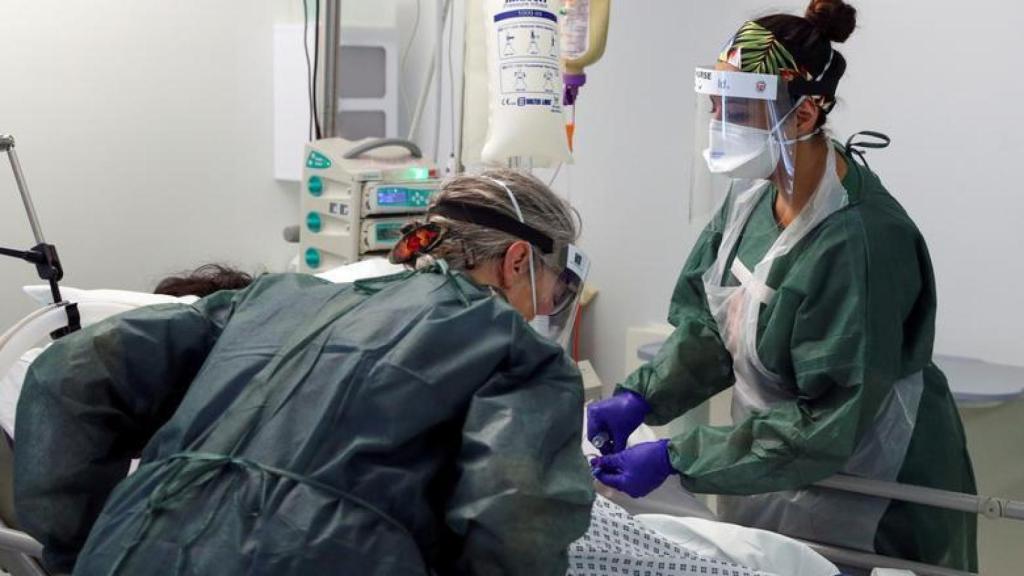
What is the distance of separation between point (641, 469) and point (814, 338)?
364 millimetres

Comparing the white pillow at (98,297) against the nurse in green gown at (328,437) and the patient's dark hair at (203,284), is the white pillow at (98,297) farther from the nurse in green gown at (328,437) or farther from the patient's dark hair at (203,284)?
the nurse in green gown at (328,437)

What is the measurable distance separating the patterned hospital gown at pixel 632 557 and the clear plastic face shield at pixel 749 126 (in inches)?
25.1

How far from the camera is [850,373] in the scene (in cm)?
175

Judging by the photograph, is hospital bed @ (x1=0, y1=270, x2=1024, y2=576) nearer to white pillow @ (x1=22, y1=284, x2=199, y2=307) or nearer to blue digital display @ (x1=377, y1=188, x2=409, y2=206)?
white pillow @ (x1=22, y1=284, x2=199, y2=307)

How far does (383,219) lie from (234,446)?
175cm

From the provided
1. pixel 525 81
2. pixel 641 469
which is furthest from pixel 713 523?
pixel 525 81

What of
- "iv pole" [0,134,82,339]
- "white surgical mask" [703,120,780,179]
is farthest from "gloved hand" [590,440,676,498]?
"iv pole" [0,134,82,339]

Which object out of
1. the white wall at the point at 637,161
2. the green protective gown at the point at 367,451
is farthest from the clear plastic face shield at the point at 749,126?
the white wall at the point at 637,161

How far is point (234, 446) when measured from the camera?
125 centimetres

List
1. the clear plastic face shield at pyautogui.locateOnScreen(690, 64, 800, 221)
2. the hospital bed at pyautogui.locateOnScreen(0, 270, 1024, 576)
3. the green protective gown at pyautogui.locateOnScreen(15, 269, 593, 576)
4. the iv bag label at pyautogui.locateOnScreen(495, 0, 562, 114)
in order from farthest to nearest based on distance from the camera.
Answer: the iv bag label at pyautogui.locateOnScreen(495, 0, 562, 114) < the clear plastic face shield at pyautogui.locateOnScreen(690, 64, 800, 221) < the hospital bed at pyautogui.locateOnScreen(0, 270, 1024, 576) < the green protective gown at pyautogui.locateOnScreen(15, 269, 593, 576)

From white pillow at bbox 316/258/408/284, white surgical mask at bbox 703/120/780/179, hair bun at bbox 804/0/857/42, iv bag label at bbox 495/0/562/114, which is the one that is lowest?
white pillow at bbox 316/258/408/284

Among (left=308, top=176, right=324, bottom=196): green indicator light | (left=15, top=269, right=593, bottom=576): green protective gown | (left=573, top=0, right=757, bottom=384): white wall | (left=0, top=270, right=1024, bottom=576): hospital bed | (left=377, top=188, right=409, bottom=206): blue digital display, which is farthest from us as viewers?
(left=573, top=0, right=757, bottom=384): white wall

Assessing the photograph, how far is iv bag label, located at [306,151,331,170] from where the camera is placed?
9.80 ft

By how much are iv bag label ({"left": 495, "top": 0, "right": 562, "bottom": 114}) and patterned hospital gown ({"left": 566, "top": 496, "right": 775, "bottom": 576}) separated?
1067 millimetres
